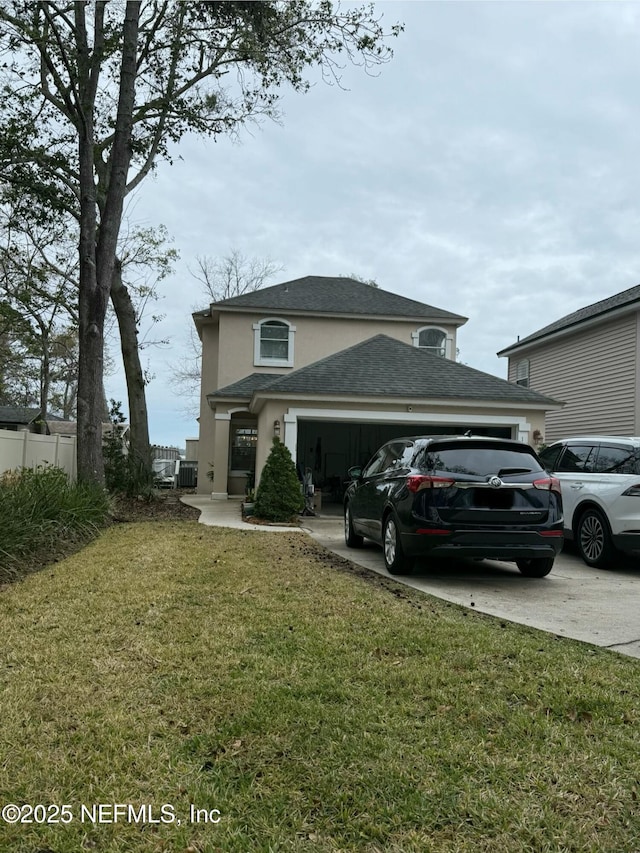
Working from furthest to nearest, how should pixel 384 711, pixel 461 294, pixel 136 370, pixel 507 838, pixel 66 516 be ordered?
pixel 461 294
pixel 136 370
pixel 66 516
pixel 384 711
pixel 507 838

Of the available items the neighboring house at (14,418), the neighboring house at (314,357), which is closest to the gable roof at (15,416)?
the neighboring house at (14,418)

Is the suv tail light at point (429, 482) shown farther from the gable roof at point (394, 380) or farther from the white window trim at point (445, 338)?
the white window trim at point (445, 338)

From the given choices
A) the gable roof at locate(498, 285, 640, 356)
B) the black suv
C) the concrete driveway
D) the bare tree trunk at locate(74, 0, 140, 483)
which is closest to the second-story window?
the bare tree trunk at locate(74, 0, 140, 483)

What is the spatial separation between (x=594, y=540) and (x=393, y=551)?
2.94m

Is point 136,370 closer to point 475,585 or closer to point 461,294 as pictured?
point 475,585

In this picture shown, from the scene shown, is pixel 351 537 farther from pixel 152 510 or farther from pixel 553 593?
pixel 152 510

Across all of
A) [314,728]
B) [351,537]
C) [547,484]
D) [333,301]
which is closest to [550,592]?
[547,484]

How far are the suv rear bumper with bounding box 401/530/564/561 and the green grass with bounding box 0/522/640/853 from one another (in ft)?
4.58

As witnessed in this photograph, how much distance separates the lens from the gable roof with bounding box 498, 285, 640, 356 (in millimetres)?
15617

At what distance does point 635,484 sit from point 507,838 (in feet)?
20.6

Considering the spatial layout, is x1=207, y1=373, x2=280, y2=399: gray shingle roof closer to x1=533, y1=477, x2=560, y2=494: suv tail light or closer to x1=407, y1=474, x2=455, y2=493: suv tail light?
x1=407, y1=474, x2=455, y2=493: suv tail light

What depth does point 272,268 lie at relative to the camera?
36875 mm

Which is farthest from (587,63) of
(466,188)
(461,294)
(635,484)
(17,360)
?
(17,360)

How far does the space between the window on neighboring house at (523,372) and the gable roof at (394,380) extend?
673cm
